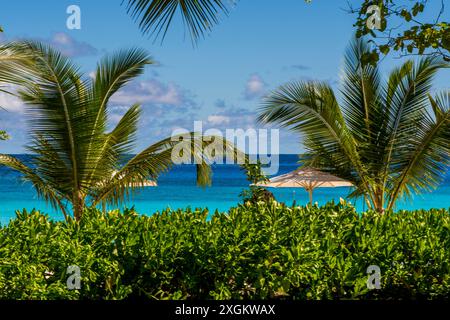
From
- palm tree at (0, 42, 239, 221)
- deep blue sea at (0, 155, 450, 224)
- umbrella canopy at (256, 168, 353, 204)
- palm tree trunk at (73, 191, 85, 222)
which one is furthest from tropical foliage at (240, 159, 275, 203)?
deep blue sea at (0, 155, 450, 224)

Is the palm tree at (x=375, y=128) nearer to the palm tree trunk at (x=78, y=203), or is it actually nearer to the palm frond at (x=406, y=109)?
the palm frond at (x=406, y=109)

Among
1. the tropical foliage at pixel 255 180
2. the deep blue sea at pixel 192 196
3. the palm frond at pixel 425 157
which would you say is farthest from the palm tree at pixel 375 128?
the deep blue sea at pixel 192 196

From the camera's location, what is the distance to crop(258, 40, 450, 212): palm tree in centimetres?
1041

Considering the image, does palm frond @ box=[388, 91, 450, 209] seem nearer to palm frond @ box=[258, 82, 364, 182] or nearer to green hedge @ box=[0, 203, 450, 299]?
palm frond @ box=[258, 82, 364, 182]

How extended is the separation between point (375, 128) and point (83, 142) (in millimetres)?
5047

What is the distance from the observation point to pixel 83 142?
31.1 feet

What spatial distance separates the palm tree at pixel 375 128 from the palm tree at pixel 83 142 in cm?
149

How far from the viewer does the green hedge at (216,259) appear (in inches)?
178

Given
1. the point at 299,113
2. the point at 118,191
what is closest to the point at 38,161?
the point at 118,191

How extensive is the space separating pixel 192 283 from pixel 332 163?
6.68m

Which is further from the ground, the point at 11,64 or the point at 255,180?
the point at 11,64

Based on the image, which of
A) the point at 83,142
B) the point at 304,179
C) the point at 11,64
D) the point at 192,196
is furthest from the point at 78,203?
the point at 192,196

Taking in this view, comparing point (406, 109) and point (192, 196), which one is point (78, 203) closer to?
point (406, 109)
